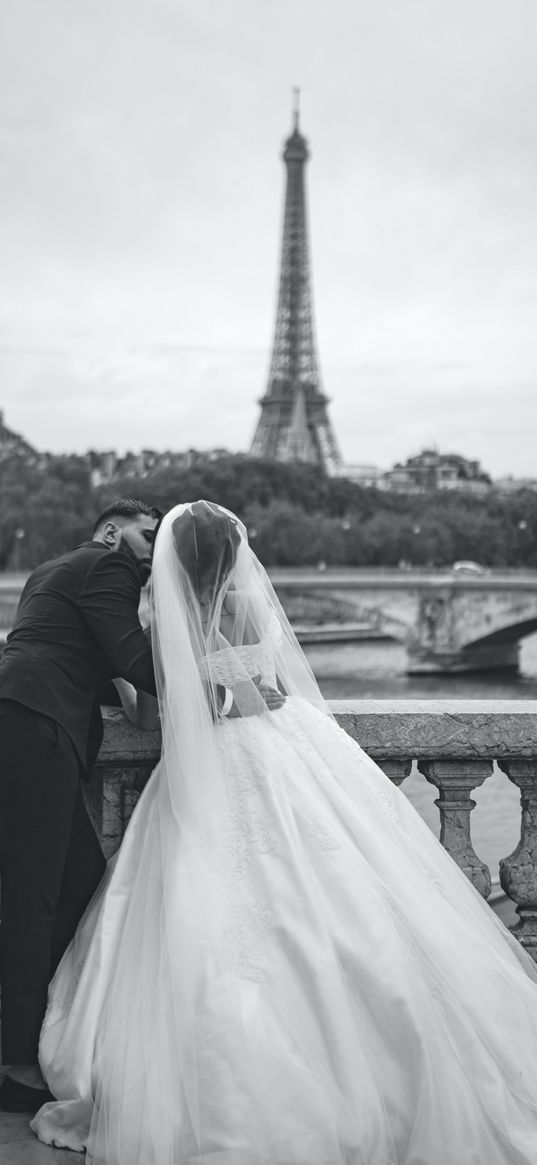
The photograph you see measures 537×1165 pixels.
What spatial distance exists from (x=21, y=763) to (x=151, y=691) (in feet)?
1.02

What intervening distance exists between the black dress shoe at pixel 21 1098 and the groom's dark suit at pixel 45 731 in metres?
0.06

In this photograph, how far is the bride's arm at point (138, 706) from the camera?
2.84 meters

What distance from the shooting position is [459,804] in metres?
3.08

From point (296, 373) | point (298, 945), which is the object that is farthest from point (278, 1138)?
point (296, 373)

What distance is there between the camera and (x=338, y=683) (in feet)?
110

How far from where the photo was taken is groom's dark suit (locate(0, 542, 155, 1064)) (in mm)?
2605

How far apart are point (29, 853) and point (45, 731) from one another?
26 centimetres

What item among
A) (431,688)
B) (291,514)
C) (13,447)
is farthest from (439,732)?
(13,447)

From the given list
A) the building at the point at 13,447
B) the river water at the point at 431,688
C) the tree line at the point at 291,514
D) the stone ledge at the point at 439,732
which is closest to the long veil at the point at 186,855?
Result: the stone ledge at the point at 439,732

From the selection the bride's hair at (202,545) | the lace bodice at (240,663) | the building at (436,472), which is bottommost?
the lace bodice at (240,663)

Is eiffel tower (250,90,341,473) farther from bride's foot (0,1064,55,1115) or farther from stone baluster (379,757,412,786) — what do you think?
bride's foot (0,1064,55,1115)

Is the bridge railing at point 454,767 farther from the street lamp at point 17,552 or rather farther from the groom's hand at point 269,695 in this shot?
the street lamp at point 17,552

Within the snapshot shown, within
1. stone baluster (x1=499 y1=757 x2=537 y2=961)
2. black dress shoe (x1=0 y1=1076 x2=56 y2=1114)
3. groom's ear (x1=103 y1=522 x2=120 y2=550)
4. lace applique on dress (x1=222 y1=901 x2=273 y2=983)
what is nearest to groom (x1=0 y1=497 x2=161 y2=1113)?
black dress shoe (x1=0 y1=1076 x2=56 y2=1114)

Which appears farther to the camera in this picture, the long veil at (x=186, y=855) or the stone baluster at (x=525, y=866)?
the stone baluster at (x=525, y=866)
